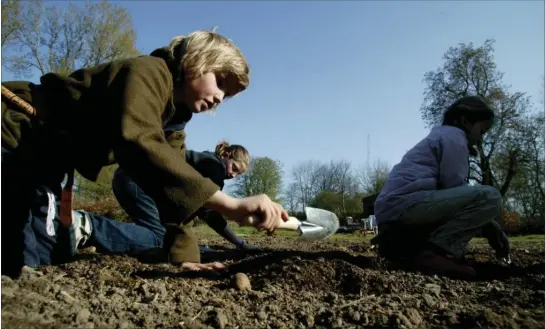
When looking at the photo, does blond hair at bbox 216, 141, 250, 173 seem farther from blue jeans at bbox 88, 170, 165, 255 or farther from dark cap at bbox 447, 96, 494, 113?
dark cap at bbox 447, 96, 494, 113

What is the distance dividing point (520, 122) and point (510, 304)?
2510 cm

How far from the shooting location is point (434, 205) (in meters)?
3.53

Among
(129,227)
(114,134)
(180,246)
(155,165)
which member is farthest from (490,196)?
(129,227)

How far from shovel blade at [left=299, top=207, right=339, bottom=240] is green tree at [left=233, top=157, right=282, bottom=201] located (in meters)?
24.4

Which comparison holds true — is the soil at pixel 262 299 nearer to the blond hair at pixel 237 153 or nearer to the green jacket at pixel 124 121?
the green jacket at pixel 124 121

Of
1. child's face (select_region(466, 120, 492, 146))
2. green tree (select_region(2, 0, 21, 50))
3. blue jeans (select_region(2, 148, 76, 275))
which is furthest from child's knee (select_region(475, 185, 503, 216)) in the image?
green tree (select_region(2, 0, 21, 50))

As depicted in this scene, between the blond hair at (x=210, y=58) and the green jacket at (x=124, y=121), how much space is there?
4.1 inches

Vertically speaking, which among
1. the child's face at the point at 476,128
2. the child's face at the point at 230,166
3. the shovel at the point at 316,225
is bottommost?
the shovel at the point at 316,225

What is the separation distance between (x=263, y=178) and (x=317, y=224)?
26.3m

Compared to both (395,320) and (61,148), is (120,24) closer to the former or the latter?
(61,148)

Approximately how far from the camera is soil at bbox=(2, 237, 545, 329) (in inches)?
64.7

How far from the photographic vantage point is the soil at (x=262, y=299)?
5.39 ft

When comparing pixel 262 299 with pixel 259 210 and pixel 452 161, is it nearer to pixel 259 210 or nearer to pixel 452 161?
pixel 259 210

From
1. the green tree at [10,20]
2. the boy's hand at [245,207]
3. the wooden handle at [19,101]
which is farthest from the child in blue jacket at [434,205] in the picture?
the green tree at [10,20]
